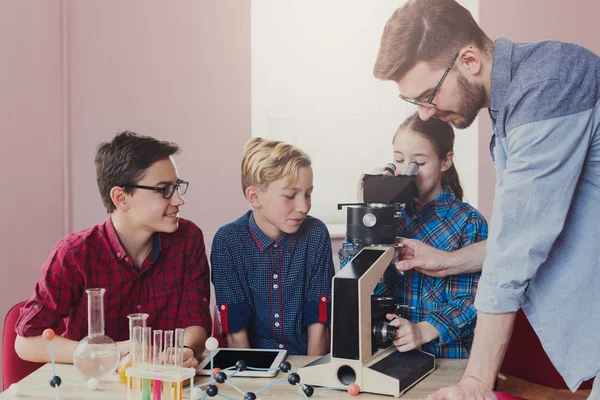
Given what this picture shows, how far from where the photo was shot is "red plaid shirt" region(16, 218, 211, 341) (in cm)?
180

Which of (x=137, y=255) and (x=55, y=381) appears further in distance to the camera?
(x=137, y=255)

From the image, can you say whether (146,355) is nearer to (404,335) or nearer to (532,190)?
(404,335)

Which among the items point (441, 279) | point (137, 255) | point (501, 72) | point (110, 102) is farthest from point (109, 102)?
point (501, 72)

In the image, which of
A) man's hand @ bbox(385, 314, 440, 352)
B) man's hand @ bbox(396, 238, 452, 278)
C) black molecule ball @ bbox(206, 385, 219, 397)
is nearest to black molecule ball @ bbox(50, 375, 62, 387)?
black molecule ball @ bbox(206, 385, 219, 397)

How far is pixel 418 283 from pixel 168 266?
2.50 ft

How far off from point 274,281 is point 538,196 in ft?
3.26

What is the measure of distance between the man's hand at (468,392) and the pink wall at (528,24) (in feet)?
5.87

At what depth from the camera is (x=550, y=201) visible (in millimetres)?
1240

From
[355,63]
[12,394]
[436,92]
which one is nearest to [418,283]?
[436,92]

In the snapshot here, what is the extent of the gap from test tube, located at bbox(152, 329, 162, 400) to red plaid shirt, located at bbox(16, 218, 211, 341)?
0.61m

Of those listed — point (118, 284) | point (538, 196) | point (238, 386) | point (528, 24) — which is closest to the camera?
point (538, 196)

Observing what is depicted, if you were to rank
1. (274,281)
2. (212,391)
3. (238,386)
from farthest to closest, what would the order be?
(274,281), (238,386), (212,391)

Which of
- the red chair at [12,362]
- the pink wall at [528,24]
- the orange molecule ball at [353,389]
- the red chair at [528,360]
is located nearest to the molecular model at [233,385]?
the orange molecule ball at [353,389]

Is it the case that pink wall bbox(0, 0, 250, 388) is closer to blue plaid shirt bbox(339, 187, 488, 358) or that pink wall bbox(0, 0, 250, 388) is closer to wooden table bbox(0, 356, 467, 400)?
blue plaid shirt bbox(339, 187, 488, 358)
